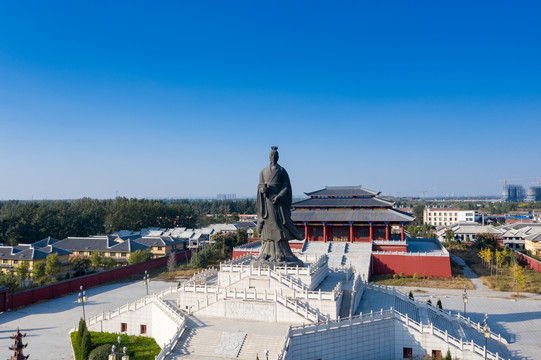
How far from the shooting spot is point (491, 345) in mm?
19781

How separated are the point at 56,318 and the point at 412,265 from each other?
30.0 meters

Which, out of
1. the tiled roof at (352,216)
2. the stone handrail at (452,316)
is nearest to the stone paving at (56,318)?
the tiled roof at (352,216)

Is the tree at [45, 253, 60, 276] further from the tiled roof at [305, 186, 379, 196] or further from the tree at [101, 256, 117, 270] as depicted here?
the tiled roof at [305, 186, 379, 196]

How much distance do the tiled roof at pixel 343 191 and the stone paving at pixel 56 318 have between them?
22.0 metres

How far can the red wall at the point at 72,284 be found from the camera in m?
27.7

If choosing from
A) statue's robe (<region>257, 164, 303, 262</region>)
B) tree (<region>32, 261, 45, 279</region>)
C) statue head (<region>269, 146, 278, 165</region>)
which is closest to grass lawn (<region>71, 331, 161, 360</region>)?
statue's robe (<region>257, 164, 303, 262</region>)

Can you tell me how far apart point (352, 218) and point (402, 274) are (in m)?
8.21

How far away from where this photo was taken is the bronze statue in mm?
22438

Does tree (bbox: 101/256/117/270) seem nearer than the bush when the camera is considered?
No

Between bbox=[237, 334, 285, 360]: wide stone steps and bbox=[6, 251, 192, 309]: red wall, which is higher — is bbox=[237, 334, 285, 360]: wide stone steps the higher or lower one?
the higher one

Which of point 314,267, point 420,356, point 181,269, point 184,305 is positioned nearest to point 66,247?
point 181,269

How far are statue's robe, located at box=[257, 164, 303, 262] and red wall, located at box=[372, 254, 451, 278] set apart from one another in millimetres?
18204

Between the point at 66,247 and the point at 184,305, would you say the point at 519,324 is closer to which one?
the point at 184,305

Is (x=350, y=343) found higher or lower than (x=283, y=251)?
lower
